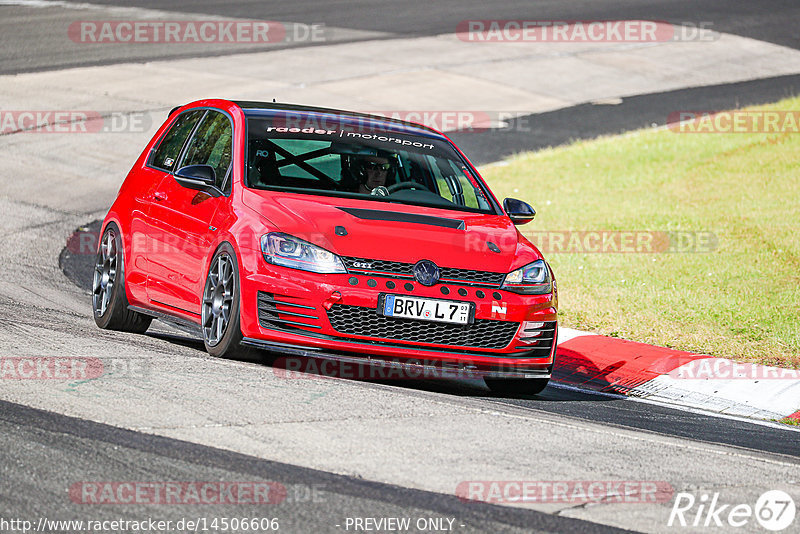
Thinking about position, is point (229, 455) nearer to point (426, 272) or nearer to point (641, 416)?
point (426, 272)

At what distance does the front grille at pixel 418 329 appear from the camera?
7430mm

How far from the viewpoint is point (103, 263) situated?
960 cm

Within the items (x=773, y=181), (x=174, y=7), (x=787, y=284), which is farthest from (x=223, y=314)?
(x=174, y=7)

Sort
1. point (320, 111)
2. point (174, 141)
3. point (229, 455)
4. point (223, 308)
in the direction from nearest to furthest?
point (229, 455), point (223, 308), point (320, 111), point (174, 141)

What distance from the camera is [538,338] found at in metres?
7.99

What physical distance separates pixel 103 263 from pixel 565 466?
4861 mm

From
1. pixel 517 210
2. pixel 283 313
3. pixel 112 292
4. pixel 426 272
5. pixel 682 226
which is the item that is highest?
pixel 517 210

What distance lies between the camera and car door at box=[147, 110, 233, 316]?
820 centimetres

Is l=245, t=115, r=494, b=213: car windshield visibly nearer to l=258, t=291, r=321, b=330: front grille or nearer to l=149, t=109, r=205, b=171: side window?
l=149, t=109, r=205, b=171: side window

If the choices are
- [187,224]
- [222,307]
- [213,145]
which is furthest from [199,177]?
[222,307]

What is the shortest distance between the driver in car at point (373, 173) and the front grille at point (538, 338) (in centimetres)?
147

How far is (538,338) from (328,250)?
4.89 ft

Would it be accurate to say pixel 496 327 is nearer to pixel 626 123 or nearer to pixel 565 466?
pixel 565 466

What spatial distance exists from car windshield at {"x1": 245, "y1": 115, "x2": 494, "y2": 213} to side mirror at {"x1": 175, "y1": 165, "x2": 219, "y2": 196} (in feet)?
0.79
